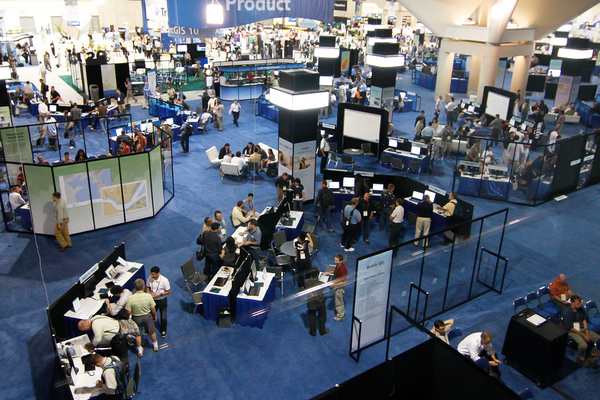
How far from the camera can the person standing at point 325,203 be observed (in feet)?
41.5

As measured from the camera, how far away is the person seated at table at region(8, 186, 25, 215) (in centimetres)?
1252

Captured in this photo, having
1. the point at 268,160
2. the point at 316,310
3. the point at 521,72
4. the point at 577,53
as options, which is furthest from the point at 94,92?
the point at 577,53

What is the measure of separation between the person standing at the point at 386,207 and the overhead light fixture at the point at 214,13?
20.0 feet

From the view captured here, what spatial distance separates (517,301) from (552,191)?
24.7 ft

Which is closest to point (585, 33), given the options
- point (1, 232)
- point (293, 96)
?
point (293, 96)

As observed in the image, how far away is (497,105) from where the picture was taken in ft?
72.1

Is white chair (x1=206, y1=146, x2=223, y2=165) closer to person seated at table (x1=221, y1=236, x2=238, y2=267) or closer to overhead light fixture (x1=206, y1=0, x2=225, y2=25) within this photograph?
overhead light fixture (x1=206, y1=0, x2=225, y2=25)

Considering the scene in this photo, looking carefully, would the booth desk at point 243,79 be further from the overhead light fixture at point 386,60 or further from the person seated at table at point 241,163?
the person seated at table at point 241,163

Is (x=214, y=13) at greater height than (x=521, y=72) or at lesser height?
greater

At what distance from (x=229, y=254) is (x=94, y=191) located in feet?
14.6

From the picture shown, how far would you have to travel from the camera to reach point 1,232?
1248 centimetres

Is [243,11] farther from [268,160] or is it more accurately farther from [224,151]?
[224,151]

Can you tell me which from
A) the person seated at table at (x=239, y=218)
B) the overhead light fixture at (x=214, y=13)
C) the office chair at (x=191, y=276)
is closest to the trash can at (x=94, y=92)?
the overhead light fixture at (x=214, y=13)

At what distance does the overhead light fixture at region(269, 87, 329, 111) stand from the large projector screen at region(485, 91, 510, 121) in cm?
1150
